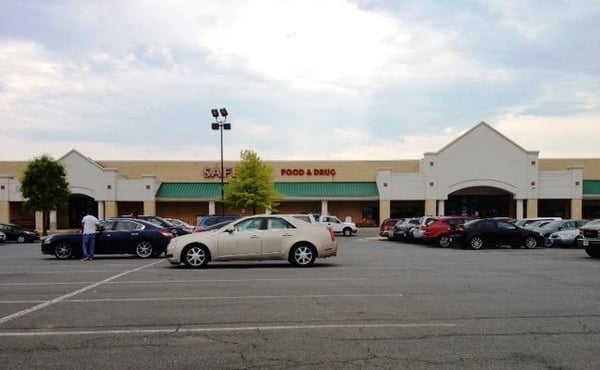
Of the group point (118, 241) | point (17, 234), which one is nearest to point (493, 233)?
point (118, 241)

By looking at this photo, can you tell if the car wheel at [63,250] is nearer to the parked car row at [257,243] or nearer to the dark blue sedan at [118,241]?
the dark blue sedan at [118,241]

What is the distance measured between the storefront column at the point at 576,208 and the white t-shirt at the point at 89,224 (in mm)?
45065

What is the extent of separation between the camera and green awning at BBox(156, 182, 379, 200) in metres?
55.7

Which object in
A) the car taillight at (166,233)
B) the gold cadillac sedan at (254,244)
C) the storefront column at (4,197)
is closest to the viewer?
the gold cadillac sedan at (254,244)

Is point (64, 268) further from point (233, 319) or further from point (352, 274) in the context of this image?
point (233, 319)

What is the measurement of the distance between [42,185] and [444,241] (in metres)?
30.4

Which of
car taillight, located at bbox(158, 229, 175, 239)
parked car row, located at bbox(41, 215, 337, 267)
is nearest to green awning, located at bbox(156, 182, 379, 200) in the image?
car taillight, located at bbox(158, 229, 175, 239)

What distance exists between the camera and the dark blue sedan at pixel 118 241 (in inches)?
838

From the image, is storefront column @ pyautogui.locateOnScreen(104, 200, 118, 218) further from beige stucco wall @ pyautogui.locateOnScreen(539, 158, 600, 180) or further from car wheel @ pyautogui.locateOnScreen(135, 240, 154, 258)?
beige stucco wall @ pyautogui.locateOnScreen(539, 158, 600, 180)

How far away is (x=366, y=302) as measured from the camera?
1055cm

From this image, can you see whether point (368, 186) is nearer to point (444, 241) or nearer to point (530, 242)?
point (444, 241)

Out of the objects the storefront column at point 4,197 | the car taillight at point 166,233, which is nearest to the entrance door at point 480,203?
the storefront column at point 4,197

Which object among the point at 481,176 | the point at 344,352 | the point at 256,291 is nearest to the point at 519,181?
the point at 481,176

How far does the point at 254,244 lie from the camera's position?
673 inches
